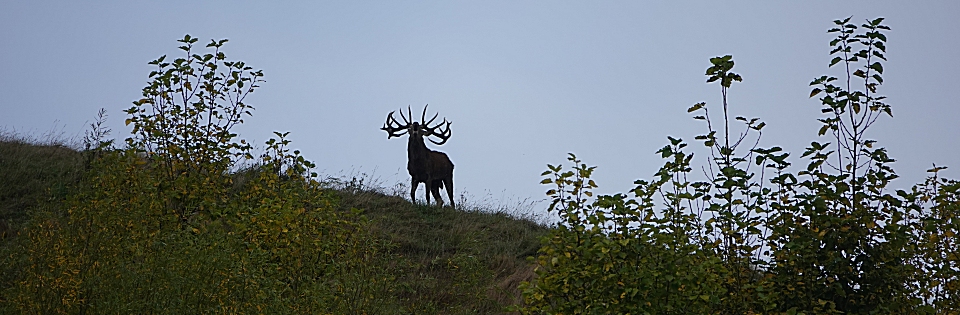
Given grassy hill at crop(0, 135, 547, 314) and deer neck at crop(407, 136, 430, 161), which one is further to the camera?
deer neck at crop(407, 136, 430, 161)

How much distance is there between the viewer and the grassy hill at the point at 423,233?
986cm

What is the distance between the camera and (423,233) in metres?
13.7

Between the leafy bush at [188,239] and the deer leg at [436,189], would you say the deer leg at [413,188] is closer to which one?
the deer leg at [436,189]

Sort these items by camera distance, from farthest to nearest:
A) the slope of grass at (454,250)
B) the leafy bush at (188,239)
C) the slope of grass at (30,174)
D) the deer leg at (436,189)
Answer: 1. the deer leg at (436,189)
2. the slope of grass at (30,174)
3. the slope of grass at (454,250)
4. the leafy bush at (188,239)

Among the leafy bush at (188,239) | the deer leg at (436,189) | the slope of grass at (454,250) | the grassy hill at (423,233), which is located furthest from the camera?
the deer leg at (436,189)

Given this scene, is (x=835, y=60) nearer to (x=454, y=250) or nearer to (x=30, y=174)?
(x=454, y=250)

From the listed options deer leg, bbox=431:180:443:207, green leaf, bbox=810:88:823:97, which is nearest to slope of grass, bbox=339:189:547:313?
deer leg, bbox=431:180:443:207

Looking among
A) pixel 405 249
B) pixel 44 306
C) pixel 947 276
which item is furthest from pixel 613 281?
pixel 405 249

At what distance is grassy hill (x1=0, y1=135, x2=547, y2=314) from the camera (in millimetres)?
9859

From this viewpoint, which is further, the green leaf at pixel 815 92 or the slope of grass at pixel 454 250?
the slope of grass at pixel 454 250

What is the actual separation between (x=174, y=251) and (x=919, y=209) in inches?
174

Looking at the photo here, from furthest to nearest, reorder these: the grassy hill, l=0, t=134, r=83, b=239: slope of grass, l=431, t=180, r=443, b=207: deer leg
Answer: l=431, t=180, r=443, b=207: deer leg, l=0, t=134, r=83, b=239: slope of grass, the grassy hill

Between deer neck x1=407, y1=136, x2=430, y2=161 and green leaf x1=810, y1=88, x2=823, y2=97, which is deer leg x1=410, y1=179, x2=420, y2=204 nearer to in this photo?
deer neck x1=407, y1=136, x2=430, y2=161

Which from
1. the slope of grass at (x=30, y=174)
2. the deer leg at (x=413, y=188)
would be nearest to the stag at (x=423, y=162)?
the deer leg at (x=413, y=188)
